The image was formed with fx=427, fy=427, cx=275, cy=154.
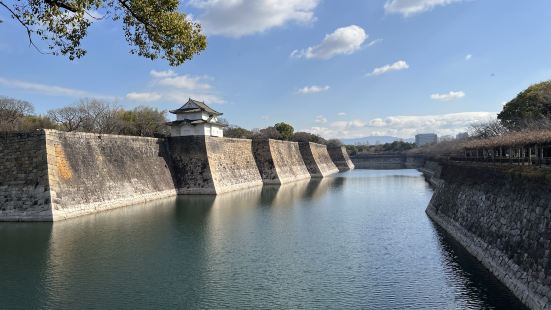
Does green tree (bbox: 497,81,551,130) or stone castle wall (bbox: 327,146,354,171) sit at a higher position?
green tree (bbox: 497,81,551,130)

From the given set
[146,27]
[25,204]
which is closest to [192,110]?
[25,204]

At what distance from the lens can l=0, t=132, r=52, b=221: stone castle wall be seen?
15.0m

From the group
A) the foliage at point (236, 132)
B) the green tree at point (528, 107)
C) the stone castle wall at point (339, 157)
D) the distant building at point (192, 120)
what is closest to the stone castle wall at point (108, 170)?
the distant building at point (192, 120)

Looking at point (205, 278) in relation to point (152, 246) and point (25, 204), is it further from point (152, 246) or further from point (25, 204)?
point (25, 204)

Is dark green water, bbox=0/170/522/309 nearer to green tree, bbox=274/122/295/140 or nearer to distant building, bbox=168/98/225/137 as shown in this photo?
distant building, bbox=168/98/225/137

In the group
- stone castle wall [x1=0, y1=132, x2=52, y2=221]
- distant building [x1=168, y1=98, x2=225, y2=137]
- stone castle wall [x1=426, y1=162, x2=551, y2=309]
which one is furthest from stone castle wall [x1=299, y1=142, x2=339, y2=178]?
stone castle wall [x1=426, y1=162, x2=551, y2=309]

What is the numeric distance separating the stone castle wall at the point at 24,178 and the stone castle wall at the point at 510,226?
13.4m

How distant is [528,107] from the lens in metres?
25.3

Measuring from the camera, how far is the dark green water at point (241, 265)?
7492 mm

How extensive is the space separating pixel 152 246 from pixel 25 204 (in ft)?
21.5

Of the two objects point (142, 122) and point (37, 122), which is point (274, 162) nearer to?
point (142, 122)

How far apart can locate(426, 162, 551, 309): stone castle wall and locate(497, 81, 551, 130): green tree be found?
13770mm

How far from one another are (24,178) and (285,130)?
5203cm

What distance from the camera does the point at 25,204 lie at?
15.1 m
